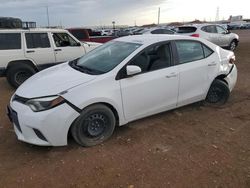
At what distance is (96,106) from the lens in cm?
381

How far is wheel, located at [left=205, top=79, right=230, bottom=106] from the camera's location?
5426 millimetres

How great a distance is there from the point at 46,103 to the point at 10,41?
4.91 m

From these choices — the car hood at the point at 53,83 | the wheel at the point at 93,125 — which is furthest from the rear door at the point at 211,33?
the wheel at the point at 93,125

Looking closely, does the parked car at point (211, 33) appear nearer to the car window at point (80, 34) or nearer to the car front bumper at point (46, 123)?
the car window at point (80, 34)

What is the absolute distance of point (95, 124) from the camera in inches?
154

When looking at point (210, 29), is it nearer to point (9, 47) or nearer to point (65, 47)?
point (65, 47)

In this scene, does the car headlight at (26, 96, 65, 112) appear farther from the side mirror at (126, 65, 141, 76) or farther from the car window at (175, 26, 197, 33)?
the car window at (175, 26, 197, 33)

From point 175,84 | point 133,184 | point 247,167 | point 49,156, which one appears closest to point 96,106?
point 49,156

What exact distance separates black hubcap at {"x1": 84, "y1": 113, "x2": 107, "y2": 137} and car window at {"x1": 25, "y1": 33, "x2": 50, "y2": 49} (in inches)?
195

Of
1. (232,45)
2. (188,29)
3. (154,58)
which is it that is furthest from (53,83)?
(232,45)

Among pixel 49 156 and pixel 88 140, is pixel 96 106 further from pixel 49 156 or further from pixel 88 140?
pixel 49 156

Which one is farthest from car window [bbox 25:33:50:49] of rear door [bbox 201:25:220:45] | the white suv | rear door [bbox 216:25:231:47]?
rear door [bbox 216:25:231:47]

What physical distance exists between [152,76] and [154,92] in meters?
0.28

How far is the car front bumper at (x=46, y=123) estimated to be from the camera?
11.5ft
